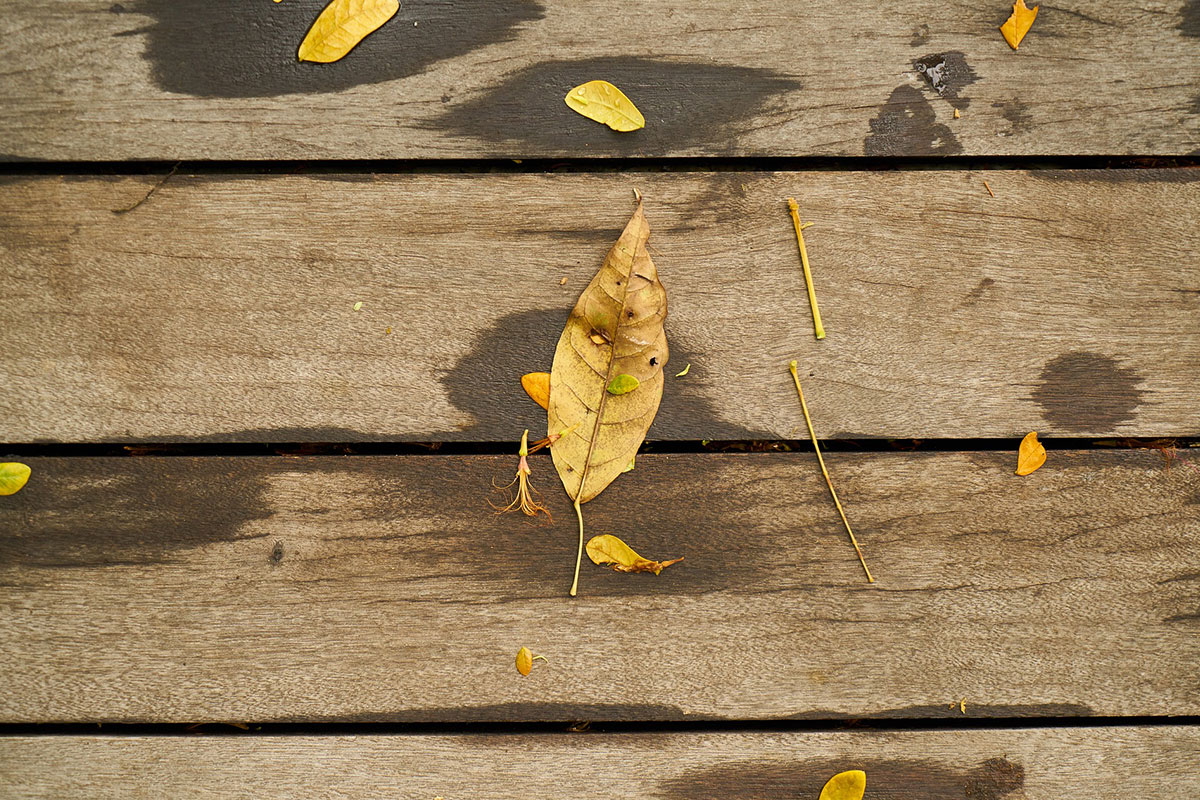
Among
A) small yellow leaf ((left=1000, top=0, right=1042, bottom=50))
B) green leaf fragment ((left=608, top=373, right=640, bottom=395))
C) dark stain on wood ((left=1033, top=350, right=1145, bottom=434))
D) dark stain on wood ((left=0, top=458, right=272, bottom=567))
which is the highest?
small yellow leaf ((left=1000, top=0, right=1042, bottom=50))

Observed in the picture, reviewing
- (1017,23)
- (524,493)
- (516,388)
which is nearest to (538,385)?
(516,388)

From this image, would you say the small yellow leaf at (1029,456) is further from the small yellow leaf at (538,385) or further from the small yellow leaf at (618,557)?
the small yellow leaf at (538,385)

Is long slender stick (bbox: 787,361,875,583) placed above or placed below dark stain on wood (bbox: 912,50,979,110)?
below

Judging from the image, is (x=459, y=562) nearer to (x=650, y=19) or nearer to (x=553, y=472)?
(x=553, y=472)

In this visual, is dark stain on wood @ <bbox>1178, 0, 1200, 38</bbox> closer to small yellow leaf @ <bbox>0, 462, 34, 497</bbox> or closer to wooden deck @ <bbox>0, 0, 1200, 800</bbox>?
wooden deck @ <bbox>0, 0, 1200, 800</bbox>

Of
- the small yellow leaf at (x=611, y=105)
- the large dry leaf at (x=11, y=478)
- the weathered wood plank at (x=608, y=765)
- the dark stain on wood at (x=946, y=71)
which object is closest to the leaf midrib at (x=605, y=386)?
the small yellow leaf at (x=611, y=105)

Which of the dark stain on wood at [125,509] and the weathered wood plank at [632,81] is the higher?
the weathered wood plank at [632,81]

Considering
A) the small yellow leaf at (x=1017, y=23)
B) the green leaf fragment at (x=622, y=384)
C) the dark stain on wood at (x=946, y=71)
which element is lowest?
the green leaf fragment at (x=622, y=384)

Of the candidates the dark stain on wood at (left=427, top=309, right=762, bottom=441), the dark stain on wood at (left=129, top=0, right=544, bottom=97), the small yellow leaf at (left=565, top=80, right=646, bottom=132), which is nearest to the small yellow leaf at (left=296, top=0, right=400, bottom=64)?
the dark stain on wood at (left=129, top=0, right=544, bottom=97)

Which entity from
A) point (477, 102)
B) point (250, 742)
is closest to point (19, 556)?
point (250, 742)
